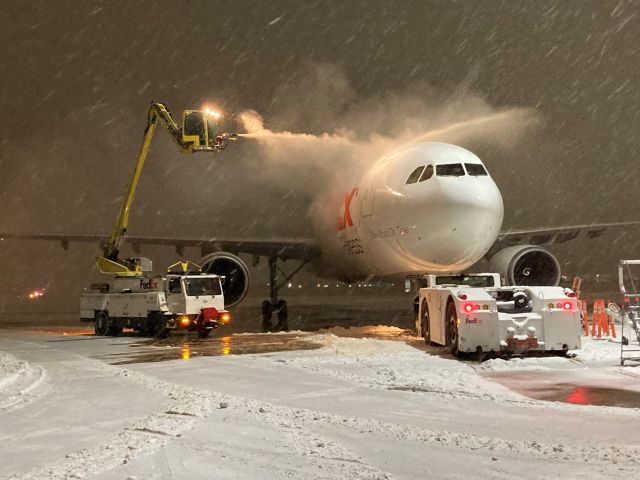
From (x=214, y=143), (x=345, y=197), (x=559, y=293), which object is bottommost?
(x=559, y=293)

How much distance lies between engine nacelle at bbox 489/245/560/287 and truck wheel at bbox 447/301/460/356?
529 cm

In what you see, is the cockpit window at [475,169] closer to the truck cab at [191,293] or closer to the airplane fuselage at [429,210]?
the airplane fuselage at [429,210]

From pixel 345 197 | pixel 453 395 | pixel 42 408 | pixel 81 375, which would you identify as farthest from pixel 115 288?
pixel 453 395

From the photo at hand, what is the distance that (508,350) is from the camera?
1117cm

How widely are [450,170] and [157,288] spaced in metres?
8.98

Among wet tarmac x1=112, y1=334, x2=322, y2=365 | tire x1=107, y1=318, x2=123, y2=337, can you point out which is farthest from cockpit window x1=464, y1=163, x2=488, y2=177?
tire x1=107, y1=318, x2=123, y2=337

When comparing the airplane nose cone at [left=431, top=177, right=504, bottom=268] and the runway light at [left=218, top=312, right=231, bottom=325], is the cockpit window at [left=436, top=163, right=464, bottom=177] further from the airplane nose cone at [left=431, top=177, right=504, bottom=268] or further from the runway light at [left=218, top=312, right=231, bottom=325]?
the runway light at [left=218, top=312, right=231, bottom=325]

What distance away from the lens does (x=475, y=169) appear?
48.1 feet

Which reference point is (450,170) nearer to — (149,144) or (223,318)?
(223,318)

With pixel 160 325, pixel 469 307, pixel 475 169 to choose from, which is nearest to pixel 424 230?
pixel 475 169

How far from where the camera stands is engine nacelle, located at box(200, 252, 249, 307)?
2059 cm

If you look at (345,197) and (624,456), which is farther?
(345,197)

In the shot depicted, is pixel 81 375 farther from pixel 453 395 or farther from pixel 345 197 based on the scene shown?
pixel 345 197

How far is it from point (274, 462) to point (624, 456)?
2718mm
